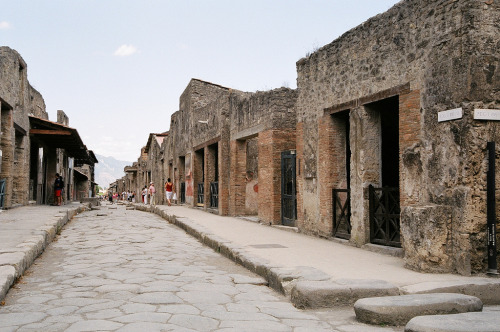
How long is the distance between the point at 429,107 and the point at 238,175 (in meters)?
8.80

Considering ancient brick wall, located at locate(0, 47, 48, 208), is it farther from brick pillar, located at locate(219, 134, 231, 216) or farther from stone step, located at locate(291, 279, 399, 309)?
stone step, located at locate(291, 279, 399, 309)

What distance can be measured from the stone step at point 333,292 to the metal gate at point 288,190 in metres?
6.28

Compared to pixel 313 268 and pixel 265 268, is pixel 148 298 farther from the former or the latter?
pixel 313 268

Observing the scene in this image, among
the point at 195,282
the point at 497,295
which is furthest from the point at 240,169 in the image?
the point at 497,295

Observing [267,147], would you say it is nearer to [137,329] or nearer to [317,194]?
[317,194]

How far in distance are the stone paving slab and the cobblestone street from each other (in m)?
0.74

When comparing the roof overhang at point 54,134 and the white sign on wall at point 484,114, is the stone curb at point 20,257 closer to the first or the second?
the white sign on wall at point 484,114

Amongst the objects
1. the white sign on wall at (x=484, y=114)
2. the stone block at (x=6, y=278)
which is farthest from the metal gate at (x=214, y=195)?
the white sign on wall at (x=484, y=114)

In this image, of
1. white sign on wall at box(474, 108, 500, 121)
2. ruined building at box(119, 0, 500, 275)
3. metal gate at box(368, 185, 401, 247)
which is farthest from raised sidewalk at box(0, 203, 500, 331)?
white sign on wall at box(474, 108, 500, 121)

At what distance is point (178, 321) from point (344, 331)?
1306 millimetres

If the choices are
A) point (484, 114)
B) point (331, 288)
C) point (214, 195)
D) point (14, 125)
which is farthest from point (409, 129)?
point (14, 125)

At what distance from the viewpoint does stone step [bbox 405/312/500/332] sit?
9.83ft

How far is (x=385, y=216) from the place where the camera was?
23.7 feet

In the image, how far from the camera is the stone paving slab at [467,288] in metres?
4.29
